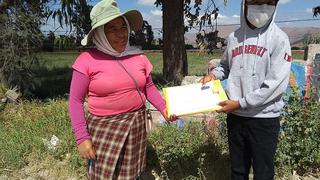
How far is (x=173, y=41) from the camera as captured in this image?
730cm

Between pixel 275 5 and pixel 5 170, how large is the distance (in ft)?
10.3

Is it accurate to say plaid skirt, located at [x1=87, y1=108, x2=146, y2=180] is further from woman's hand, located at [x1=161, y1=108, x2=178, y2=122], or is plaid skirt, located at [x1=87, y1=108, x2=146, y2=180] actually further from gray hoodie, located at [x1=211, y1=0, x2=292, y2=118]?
gray hoodie, located at [x1=211, y1=0, x2=292, y2=118]

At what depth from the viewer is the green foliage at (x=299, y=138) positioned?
13.7ft

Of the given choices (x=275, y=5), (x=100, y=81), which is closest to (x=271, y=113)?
(x=275, y=5)

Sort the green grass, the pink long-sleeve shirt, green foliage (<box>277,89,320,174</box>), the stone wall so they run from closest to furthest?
the pink long-sleeve shirt
green foliage (<box>277,89,320,174</box>)
the stone wall
the green grass

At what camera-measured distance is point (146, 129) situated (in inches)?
131

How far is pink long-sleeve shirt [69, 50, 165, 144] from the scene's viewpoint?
9.65 ft

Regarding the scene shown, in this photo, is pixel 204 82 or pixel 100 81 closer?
pixel 100 81

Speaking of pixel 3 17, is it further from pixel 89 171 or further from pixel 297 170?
pixel 297 170

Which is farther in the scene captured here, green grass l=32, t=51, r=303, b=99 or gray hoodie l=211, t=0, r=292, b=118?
green grass l=32, t=51, r=303, b=99

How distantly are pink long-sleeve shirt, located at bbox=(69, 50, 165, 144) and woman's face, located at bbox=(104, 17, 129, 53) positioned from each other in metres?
0.09

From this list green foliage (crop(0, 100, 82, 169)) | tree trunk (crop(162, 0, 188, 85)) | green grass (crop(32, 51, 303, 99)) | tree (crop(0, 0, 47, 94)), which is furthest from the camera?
green grass (crop(32, 51, 303, 99))

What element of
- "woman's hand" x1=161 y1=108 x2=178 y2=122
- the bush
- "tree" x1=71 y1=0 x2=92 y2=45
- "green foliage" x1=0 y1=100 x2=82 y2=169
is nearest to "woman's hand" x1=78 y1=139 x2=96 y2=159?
"woman's hand" x1=161 y1=108 x2=178 y2=122

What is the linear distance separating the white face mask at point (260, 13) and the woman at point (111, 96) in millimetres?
778
